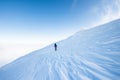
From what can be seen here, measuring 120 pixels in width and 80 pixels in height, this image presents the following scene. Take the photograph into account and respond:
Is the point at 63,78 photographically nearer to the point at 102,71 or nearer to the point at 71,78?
the point at 71,78

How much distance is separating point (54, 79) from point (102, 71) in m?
3.59

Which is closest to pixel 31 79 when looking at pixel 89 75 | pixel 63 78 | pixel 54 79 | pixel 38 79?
pixel 38 79

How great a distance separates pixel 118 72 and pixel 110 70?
613mm

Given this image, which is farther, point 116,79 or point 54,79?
point 54,79

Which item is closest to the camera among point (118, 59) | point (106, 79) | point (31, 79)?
point (106, 79)

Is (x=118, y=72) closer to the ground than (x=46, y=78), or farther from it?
farther from it

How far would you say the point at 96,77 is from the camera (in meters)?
6.30

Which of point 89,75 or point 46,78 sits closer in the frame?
point 89,75

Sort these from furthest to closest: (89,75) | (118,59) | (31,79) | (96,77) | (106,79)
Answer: (31,79) → (118,59) → (89,75) → (96,77) → (106,79)

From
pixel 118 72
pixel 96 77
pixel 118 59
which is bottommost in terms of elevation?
pixel 96 77

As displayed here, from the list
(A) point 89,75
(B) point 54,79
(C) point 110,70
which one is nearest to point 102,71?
(C) point 110,70

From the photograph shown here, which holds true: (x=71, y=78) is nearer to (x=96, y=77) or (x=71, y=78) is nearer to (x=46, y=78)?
(x=96, y=77)

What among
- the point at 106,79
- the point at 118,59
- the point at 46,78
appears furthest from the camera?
the point at 46,78

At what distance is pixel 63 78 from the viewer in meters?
7.51
